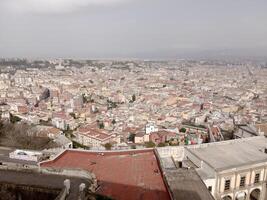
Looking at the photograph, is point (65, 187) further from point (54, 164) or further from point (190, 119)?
point (190, 119)

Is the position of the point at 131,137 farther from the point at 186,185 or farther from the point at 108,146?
the point at 186,185

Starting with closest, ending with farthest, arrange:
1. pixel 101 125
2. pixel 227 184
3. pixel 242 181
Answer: pixel 227 184 → pixel 242 181 → pixel 101 125

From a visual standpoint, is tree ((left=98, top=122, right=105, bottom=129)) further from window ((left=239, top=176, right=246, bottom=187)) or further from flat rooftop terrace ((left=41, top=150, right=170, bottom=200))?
window ((left=239, top=176, right=246, bottom=187))

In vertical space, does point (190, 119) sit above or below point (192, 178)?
below

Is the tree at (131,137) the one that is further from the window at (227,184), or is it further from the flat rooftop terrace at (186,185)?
the flat rooftop terrace at (186,185)

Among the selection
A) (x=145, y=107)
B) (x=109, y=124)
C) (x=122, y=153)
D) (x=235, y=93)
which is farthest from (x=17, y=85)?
(x=122, y=153)

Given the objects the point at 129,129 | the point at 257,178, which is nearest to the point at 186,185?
the point at 257,178
